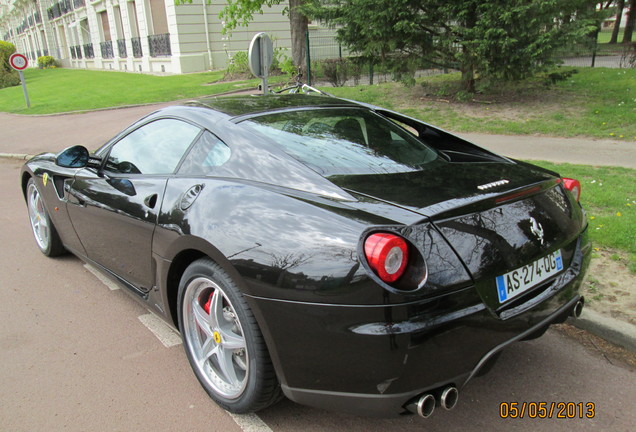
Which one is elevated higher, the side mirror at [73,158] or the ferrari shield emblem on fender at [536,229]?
the side mirror at [73,158]

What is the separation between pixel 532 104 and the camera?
36.6 ft

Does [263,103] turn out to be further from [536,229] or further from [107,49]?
[107,49]

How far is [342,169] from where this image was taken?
8.43 ft

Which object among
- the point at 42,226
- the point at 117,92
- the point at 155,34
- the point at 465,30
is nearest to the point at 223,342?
the point at 42,226

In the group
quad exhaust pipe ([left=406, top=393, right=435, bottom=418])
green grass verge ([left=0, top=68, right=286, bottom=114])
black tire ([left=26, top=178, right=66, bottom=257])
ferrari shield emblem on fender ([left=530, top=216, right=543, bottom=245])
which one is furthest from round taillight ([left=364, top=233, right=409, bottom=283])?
green grass verge ([left=0, top=68, right=286, bottom=114])

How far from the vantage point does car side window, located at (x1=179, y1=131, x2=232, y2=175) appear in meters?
2.72

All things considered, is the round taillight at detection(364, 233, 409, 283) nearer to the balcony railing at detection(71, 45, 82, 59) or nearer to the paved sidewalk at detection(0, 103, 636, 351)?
the paved sidewalk at detection(0, 103, 636, 351)

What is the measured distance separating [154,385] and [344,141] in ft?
5.80

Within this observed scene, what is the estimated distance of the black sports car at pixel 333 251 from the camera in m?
1.91

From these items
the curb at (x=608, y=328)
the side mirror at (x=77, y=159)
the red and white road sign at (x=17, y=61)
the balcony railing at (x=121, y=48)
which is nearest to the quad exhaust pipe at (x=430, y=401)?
the curb at (x=608, y=328)

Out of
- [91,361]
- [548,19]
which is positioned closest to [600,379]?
[91,361]

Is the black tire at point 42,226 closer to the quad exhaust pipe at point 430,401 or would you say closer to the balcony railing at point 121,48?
the quad exhaust pipe at point 430,401

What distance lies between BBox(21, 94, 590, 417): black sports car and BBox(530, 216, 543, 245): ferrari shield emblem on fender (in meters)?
0.01

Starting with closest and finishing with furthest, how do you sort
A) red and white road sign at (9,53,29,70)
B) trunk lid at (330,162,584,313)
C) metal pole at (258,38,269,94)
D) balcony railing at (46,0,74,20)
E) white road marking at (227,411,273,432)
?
trunk lid at (330,162,584,313) → white road marking at (227,411,273,432) → metal pole at (258,38,269,94) → red and white road sign at (9,53,29,70) → balcony railing at (46,0,74,20)
